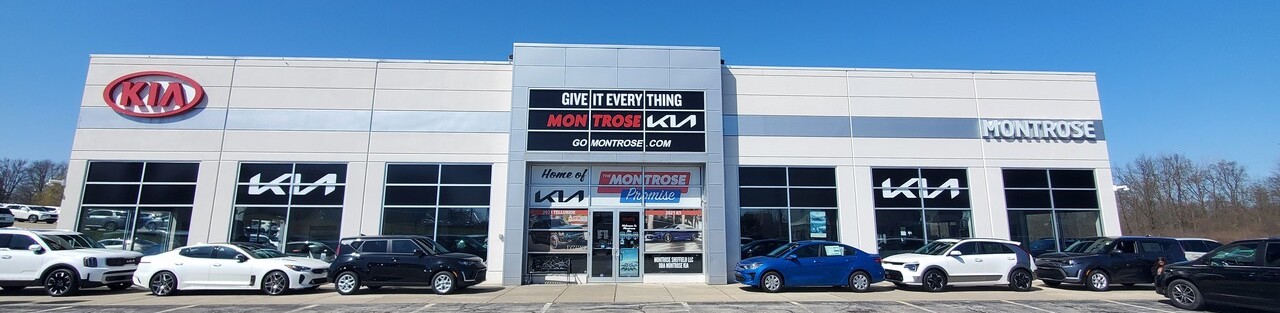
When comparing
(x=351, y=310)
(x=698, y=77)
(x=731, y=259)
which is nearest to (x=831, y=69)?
(x=698, y=77)

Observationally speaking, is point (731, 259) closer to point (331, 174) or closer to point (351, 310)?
point (351, 310)

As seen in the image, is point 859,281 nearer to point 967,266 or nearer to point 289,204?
point 967,266

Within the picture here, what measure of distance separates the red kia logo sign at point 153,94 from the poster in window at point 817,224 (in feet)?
57.1

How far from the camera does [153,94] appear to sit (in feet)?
53.8

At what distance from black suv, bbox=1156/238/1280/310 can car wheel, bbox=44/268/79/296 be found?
21460 millimetres

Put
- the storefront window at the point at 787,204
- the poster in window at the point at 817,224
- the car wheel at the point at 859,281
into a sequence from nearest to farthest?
the car wheel at the point at 859,281
the storefront window at the point at 787,204
the poster in window at the point at 817,224

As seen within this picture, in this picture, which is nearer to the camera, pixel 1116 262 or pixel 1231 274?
pixel 1231 274

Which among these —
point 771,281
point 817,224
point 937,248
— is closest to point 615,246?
point 771,281

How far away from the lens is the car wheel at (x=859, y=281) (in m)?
13.4

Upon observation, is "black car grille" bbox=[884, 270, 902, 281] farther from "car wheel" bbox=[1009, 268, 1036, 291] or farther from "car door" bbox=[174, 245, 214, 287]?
"car door" bbox=[174, 245, 214, 287]

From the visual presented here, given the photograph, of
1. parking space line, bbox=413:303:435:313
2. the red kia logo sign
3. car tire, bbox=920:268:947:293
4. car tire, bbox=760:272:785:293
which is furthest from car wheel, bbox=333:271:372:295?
car tire, bbox=920:268:947:293

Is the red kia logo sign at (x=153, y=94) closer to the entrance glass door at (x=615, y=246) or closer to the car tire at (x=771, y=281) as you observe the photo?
the entrance glass door at (x=615, y=246)

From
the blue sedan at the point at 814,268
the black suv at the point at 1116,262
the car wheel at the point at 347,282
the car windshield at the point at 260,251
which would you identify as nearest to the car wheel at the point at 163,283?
the car windshield at the point at 260,251

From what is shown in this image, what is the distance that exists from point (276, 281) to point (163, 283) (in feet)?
7.88
